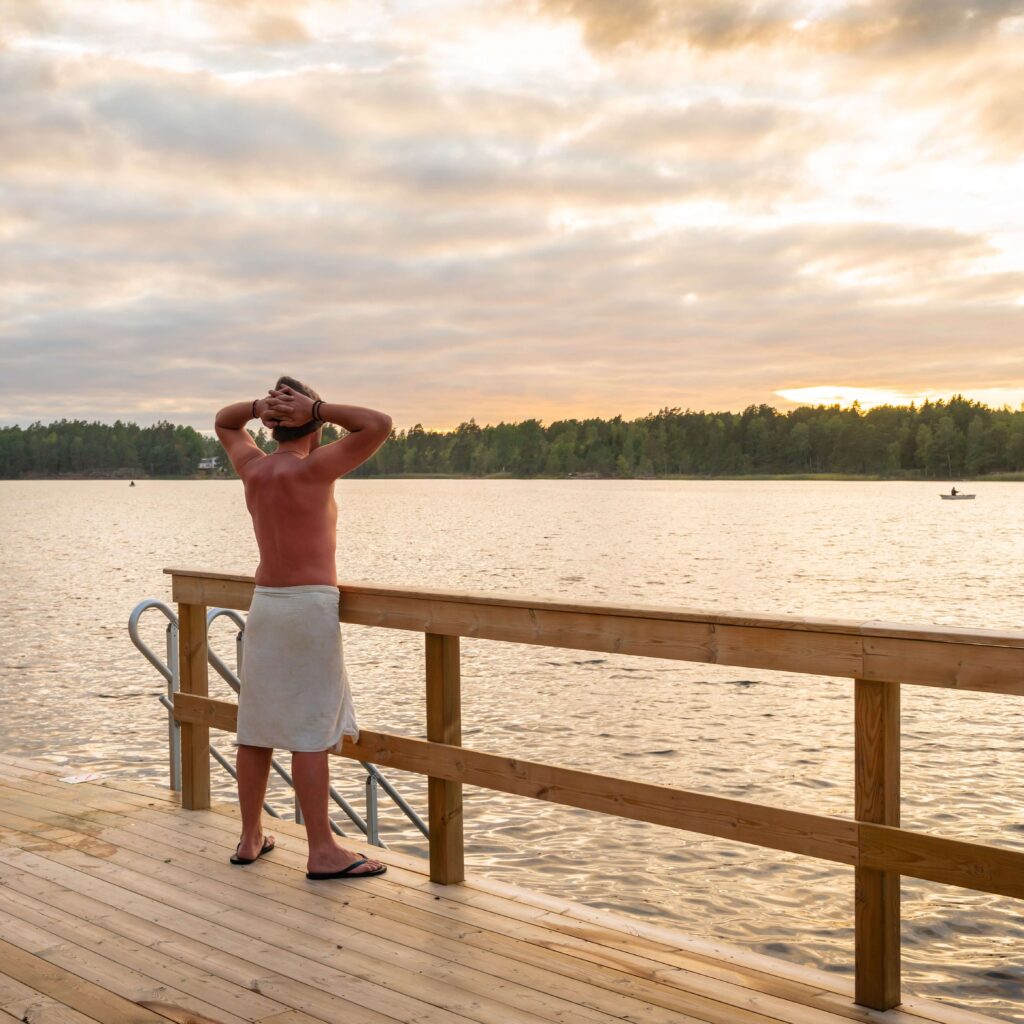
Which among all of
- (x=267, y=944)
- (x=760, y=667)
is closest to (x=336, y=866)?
(x=267, y=944)

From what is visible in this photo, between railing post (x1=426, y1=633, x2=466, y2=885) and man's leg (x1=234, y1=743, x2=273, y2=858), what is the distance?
755 mm

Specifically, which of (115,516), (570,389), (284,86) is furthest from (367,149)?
(570,389)

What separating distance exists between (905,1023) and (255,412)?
315 centimetres

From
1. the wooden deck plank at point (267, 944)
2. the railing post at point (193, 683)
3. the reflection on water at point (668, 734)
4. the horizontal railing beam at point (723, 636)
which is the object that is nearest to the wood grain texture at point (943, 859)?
the horizontal railing beam at point (723, 636)

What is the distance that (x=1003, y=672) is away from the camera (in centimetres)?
262

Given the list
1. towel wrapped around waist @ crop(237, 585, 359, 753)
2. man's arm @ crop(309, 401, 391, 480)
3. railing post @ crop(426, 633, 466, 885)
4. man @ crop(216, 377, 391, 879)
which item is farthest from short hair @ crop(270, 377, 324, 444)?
railing post @ crop(426, 633, 466, 885)

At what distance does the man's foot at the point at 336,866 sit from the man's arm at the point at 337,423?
1.49 metres

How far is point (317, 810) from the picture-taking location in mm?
4098

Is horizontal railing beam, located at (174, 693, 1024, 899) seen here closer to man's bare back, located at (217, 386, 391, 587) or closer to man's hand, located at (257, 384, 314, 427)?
man's bare back, located at (217, 386, 391, 587)

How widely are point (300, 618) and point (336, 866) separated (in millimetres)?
997

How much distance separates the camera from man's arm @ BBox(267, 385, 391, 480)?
395 centimetres

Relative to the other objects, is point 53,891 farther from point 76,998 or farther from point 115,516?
point 115,516

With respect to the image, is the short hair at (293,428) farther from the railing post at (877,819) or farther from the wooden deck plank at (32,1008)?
the railing post at (877,819)

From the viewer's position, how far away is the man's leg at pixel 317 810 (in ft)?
13.5
